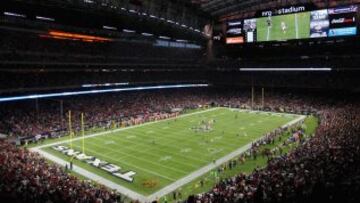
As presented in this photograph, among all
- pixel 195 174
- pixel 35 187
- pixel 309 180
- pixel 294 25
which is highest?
pixel 294 25

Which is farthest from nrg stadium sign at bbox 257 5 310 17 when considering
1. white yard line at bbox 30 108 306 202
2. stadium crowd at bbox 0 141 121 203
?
stadium crowd at bbox 0 141 121 203

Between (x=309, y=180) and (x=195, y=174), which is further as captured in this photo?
(x=195, y=174)

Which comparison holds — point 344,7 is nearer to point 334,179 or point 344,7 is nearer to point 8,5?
point 334,179

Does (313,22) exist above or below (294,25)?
above

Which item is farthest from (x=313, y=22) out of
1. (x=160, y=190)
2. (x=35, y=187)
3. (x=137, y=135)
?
(x=35, y=187)

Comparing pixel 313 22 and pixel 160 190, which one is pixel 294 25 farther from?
pixel 160 190

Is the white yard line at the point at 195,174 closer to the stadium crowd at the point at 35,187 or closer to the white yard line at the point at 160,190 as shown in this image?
the white yard line at the point at 160,190

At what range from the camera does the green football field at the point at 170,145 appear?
930 inches

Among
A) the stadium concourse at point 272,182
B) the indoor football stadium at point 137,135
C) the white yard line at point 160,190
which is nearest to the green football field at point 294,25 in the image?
the indoor football stadium at point 137,135

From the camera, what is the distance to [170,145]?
102 ft

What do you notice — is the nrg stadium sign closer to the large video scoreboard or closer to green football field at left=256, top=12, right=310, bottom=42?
the large video scoreboard

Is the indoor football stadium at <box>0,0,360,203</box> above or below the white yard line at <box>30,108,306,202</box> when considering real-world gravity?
above

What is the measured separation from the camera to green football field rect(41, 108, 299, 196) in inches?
930

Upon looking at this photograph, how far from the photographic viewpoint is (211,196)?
1530 centimetres
